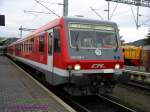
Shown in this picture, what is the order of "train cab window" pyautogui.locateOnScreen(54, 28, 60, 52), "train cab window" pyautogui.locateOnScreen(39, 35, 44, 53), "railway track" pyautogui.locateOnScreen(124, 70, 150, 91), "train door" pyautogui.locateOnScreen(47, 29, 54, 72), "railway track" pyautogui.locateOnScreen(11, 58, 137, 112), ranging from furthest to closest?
1. "railway track" pyautogui.locateOnScreen(124, 70, 150, 91)
2. "train cab window" pyautogui.locateOnScreen(39, 35, 44, 53)
3. "train door" pyautogui.locateOnScreen(47, 29, 54, 72)
4. "train cab window" pyautogui.locateOnScreen(54, 28, 60, 52)
5. "railway track" pyautogui.locateOnScreen(11, 58, 137, 112)

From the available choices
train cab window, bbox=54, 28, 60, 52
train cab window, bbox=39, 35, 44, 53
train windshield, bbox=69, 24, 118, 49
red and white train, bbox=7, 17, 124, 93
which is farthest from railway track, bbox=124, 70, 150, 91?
train cab window, bbox=54, 28, 60, 52

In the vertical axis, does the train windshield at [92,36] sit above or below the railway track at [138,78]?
above

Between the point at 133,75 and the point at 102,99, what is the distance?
10142mm

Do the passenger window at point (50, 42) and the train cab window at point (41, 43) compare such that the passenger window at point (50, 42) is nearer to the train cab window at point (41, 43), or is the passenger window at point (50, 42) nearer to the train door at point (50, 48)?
the train door at point (50, 48)

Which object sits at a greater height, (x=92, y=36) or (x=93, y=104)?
(x=92, y=36)

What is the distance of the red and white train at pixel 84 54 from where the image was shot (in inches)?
456

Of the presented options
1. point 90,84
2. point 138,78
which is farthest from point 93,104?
point 138,78

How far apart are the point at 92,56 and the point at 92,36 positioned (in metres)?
0.76

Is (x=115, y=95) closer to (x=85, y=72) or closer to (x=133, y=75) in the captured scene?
(x=85, y=72)

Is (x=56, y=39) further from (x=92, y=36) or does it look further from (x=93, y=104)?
(x=93, y=104)

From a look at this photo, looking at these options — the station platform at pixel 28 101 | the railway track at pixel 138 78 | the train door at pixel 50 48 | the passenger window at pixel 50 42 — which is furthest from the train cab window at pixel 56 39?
the railway track at pixel 138 78

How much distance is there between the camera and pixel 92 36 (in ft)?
40.8

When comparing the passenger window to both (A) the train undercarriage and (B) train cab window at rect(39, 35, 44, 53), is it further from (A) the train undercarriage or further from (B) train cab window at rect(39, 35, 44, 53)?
(A) the train undercarriage

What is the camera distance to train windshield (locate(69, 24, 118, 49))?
12.2 meters
